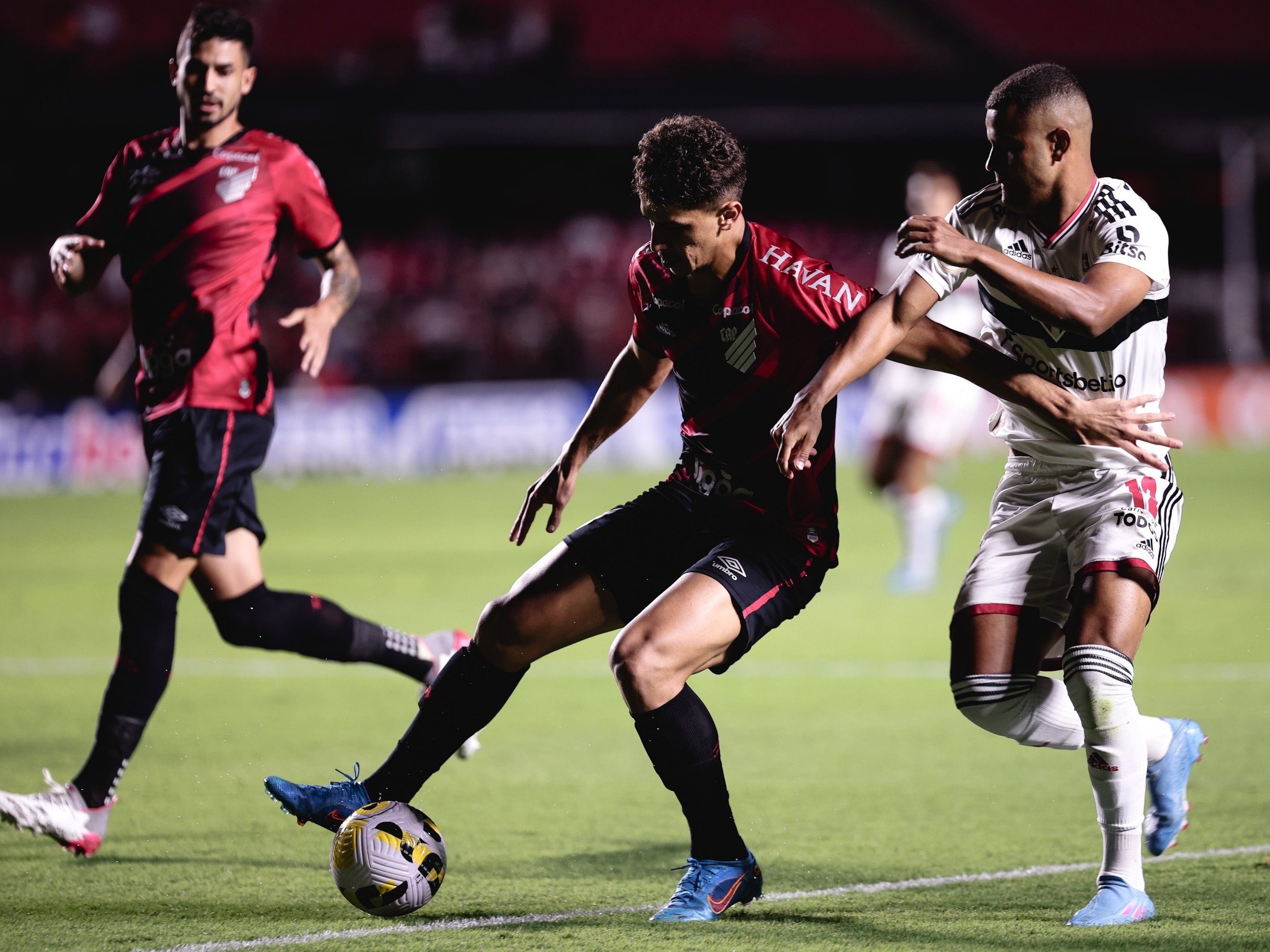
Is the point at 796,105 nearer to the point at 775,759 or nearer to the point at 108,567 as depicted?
the point at 108,567

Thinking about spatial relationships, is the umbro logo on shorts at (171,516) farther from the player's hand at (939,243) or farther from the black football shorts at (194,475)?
the player's hand at (939,243)

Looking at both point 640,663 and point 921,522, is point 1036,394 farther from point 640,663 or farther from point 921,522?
point 921,522

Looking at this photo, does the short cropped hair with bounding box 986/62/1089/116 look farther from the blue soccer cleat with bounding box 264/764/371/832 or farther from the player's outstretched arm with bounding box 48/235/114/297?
the player's outstretched arm with bounding box 48/235/114/297

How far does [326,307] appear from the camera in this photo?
5273 mm

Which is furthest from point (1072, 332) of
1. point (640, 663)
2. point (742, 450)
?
point (640, 663)

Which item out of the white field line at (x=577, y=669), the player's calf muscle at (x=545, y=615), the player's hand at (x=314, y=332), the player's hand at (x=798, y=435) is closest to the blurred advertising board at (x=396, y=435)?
the white field line at (x=577, y=669)

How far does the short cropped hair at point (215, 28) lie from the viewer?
4.95m

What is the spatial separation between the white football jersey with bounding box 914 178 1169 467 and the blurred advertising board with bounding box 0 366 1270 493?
15027mm

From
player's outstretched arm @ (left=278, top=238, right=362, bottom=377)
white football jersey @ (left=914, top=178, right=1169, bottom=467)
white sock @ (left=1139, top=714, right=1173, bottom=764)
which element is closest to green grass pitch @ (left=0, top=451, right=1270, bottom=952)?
white sock @ (left=1139, top=714, right=1173, bottom=764)

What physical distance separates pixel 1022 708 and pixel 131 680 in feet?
8.44

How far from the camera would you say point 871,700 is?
6988 millimetres

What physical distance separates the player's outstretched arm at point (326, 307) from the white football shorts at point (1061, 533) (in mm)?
2189

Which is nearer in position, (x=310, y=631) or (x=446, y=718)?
(x=446, y=718)

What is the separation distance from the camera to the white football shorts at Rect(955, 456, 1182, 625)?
12.9ft
